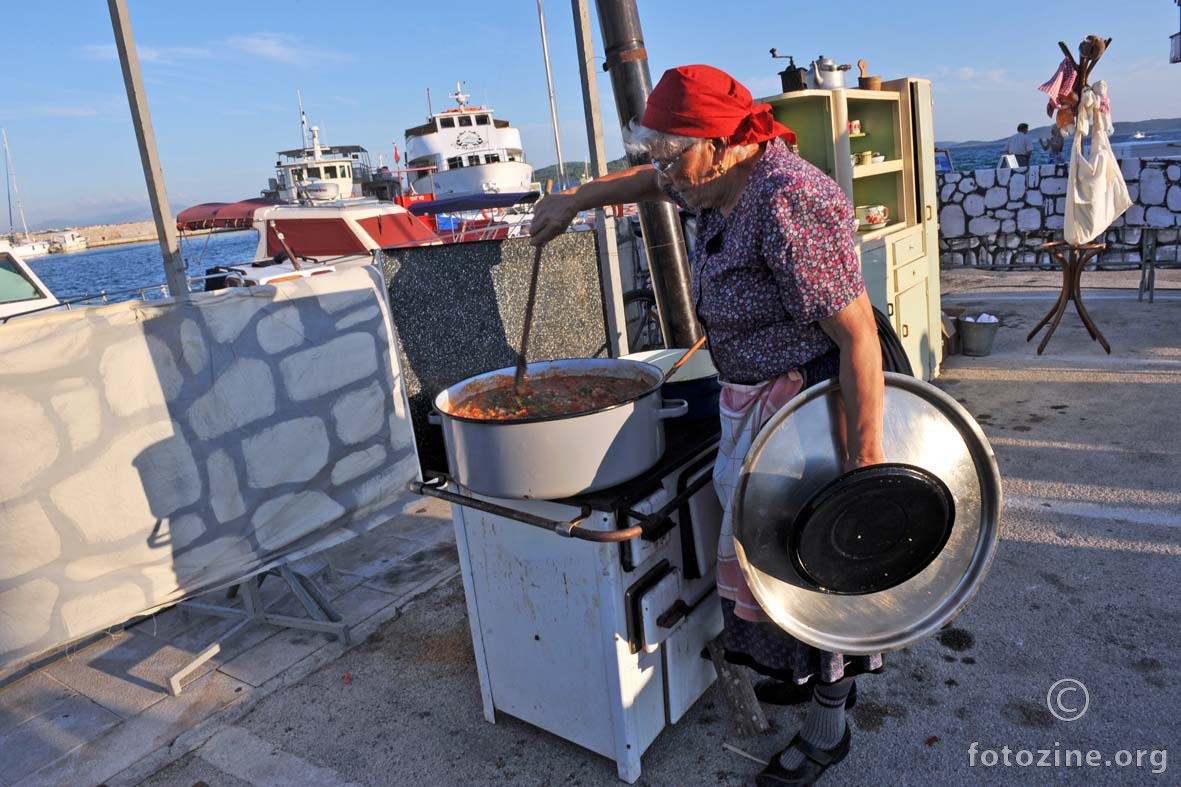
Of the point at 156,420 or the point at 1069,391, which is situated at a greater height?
the point at 156,420

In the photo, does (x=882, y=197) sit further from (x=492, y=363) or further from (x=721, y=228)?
(x=721, y=228)

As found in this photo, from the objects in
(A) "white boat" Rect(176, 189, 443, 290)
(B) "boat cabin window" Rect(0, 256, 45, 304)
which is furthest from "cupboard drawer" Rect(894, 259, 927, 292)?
(A) "white boat" Rect(176, 189, 443, 290)

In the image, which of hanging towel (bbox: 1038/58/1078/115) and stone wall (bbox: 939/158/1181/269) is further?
stone wall (bbox: 939/158/1181/269)

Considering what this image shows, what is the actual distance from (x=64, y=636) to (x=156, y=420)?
88cm

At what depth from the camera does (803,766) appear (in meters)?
2.23

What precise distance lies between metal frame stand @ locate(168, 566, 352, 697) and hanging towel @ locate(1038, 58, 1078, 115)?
6752 millimetres

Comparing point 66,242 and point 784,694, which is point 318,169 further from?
point 66,242

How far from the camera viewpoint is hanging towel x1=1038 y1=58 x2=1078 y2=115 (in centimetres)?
621

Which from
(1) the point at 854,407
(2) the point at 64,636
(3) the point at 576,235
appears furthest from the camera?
(3) the point at 576,235

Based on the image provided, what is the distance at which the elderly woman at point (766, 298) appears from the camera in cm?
176

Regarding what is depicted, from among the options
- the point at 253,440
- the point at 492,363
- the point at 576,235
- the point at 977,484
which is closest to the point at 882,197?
the point at 576,235

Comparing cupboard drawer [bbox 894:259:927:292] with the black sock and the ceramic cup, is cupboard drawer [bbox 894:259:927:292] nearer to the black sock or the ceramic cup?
the ceramic cup

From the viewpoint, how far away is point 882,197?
6117 mm

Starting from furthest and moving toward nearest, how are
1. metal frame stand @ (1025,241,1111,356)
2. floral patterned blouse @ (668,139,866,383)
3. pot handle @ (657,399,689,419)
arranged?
metal frame stand @ (1025,241,1111,356) < pot handle @ (657,399,689,419) < floral patterned blouse @ (668,139,866,383)
